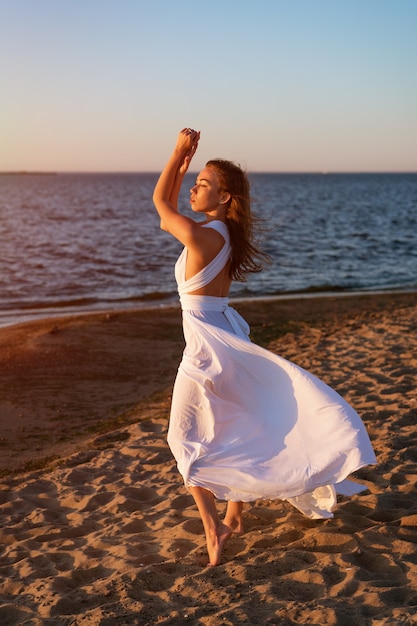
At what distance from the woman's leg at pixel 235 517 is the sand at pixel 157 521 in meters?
0.08

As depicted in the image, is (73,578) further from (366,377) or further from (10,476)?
(366,377)

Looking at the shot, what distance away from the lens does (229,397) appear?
4.41m

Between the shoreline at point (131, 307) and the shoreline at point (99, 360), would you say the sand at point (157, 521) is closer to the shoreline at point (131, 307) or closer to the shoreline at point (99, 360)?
the shoreline at point (99, 360)

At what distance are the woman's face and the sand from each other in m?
2.13

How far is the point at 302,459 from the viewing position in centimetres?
429

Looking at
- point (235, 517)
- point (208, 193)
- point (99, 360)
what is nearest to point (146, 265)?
point (99, 360)

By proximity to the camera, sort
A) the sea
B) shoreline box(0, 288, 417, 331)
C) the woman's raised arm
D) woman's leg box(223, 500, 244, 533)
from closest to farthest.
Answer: the woman's raised arm, woman's leg box(223, 500, 244, 533), shoreline box(0, 288, 417, 331), the sea

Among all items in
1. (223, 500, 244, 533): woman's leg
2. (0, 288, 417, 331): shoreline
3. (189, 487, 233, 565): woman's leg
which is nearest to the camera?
(189, 487, 233, 565): woman's leg

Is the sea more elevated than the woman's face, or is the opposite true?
the woman's face

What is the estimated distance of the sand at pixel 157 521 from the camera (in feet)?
12.6

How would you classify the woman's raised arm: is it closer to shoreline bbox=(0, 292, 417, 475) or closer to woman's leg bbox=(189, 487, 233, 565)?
woman's leg bbox=(189, 487, 233, 565)

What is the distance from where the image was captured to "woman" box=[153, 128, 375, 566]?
4.26 m

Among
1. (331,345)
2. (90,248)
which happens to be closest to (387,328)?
(331,345)

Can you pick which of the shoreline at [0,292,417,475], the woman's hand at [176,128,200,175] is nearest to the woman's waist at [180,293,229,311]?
the woman's hand at [176,128,200,175]
